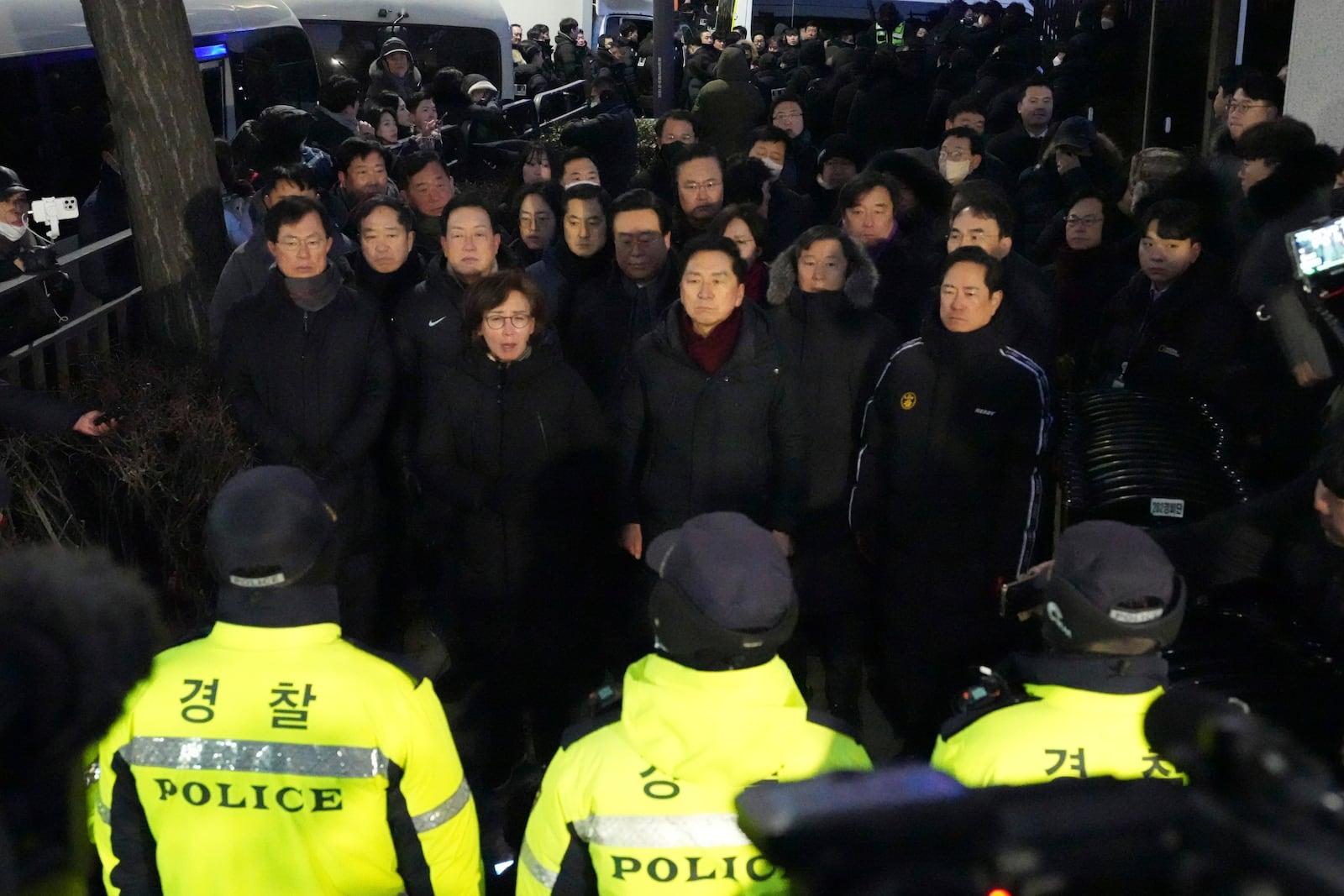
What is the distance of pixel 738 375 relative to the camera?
185 inches

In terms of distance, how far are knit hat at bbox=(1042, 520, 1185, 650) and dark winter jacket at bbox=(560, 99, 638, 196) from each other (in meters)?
7.20

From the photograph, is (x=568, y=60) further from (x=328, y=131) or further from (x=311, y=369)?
(x=311, y=369)

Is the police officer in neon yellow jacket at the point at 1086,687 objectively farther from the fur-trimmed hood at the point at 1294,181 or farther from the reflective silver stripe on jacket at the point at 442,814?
the fur-trimmed hood at the point at 1294,181

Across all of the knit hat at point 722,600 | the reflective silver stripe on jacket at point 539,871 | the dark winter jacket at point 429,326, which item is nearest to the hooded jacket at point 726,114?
the dark winter jacket at point 429,326

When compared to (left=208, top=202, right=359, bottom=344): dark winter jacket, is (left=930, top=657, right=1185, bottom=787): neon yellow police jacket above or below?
below

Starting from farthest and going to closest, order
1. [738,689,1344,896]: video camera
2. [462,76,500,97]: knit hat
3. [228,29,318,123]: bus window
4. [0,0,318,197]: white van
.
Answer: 1. [462,76,500,97]: knit hat
2. [228,29,318,123]: bus window
3. [0,0,318,197]: white van
4. [738,689,1344,896]: video camera

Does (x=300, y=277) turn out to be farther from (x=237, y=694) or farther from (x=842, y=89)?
(x=842, y=89)

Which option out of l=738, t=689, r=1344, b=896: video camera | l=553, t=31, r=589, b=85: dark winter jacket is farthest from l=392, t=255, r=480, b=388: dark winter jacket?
l=553, t=31, r=589, b=85: dark winter jacket

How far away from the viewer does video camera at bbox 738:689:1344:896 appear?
1.16m

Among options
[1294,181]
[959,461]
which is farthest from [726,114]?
[959,461]

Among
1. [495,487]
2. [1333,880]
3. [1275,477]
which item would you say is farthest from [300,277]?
[1333,880]

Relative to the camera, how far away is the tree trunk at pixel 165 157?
550 centimetres

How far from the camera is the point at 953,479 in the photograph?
4.70 m

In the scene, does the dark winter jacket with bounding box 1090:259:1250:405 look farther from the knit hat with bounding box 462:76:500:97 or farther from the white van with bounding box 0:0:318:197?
the knit hat with bounding box 462:76:500:97
